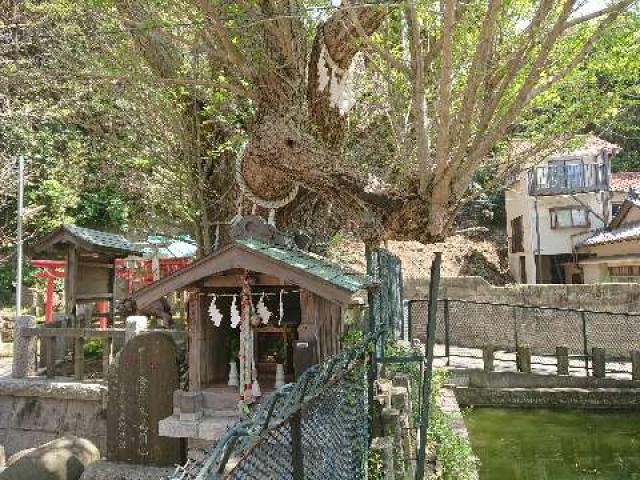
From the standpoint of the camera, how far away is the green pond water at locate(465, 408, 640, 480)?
10320 millimetres

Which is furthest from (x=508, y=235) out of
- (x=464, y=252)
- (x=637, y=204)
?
(x=637, y=204)

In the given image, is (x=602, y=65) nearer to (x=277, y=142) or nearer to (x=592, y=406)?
(x=277, y=142)

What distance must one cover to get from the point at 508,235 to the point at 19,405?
90.8 ft

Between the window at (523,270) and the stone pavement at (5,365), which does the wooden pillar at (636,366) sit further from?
the window at (523,270)

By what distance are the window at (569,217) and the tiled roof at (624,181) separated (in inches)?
73.3

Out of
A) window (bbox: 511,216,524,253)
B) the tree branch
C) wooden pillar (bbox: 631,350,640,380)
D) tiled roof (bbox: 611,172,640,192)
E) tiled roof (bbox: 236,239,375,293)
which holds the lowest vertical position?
wooden pillar (bbox: 631,350,640,380)

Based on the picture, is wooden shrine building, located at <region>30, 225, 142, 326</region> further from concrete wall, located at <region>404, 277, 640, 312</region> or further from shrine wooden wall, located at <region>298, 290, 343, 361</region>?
concrete wall, located at <region>404, 277, 640, 312</region>

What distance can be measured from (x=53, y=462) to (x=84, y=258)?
5.43 metres

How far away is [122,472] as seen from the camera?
26.7 ft

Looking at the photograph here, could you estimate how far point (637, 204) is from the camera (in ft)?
76.9

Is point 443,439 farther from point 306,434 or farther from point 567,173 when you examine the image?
point 567,173

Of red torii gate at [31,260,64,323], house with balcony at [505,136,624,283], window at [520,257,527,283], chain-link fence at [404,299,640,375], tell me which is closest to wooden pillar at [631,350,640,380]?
chain-link fence at [404,299,640,375]

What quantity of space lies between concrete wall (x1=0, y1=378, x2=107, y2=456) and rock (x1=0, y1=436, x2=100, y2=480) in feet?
3.60

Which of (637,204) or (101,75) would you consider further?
(637,204)
